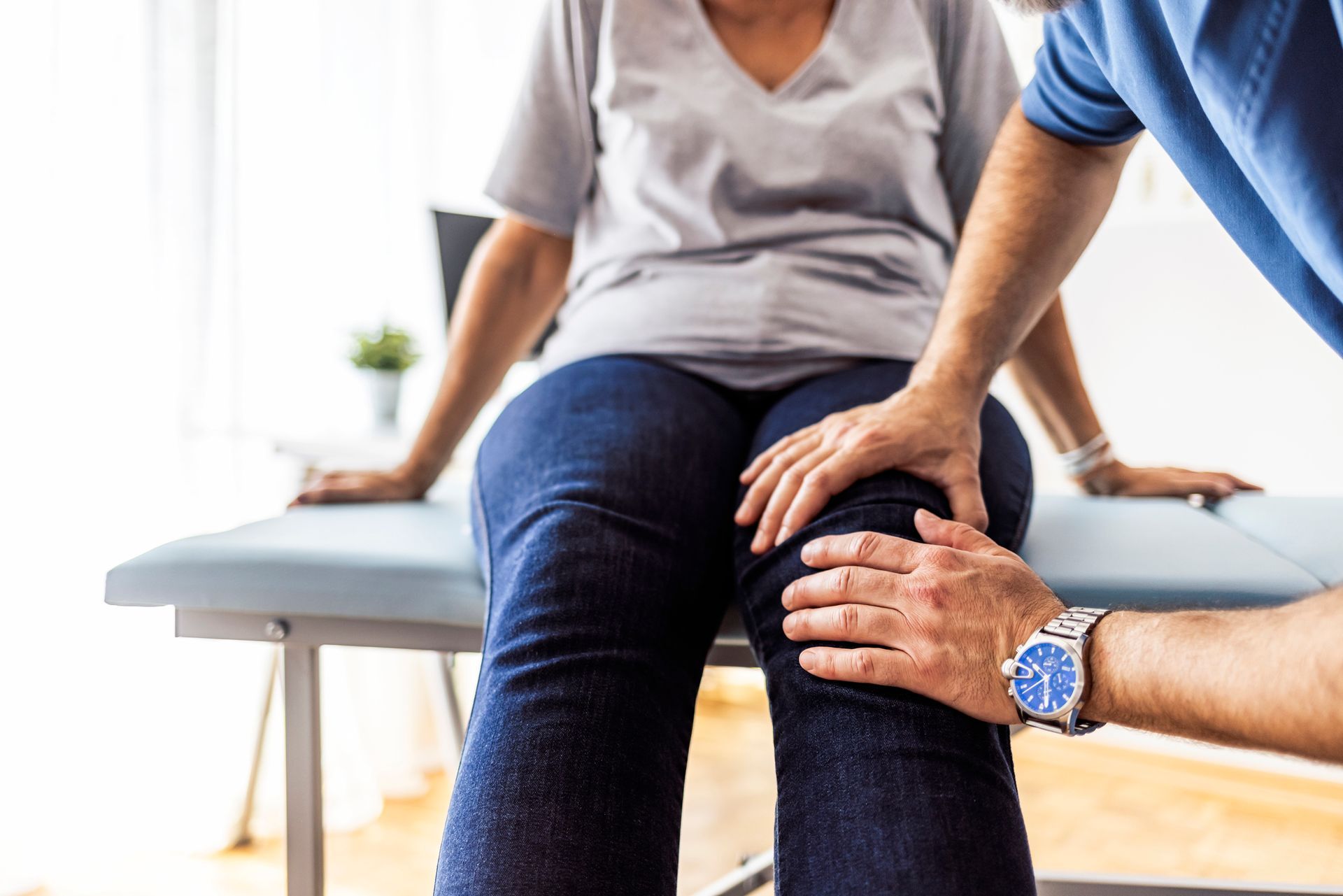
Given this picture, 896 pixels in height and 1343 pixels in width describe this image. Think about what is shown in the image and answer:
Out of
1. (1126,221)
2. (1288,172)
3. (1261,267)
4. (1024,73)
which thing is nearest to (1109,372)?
(1126,221)

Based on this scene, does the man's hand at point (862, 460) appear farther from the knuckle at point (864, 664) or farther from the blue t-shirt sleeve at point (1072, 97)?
the blue t-shirt sleeve at point (1072, 97)

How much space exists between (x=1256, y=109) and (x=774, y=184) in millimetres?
413

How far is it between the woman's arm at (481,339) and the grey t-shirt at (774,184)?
129 millimetres

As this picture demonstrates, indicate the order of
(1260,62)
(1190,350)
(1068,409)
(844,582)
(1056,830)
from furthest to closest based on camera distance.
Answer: (1190,350) → (1056,830) → (1068,409) → (844,582) → (1260,62)

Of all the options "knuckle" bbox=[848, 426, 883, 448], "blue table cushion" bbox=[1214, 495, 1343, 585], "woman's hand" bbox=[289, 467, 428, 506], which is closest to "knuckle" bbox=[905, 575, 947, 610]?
"knuckle" bbox=[848, 426, 883, 448]

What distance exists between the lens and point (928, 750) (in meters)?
0.46

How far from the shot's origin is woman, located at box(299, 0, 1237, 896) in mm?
459

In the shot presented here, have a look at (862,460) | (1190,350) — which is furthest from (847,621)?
(1190,350)

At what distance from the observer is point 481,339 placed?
3.23 ft

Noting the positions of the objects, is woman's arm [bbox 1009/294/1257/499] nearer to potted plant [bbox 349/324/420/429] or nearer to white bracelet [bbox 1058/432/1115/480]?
white bracelet [bbox 1058/432/1115/480]

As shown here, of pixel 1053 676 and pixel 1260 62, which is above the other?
pixel 1260 62

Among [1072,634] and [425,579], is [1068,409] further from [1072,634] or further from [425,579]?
Answer: [425,579]

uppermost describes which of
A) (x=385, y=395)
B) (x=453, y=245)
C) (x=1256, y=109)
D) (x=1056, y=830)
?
(x=1256, y=109)

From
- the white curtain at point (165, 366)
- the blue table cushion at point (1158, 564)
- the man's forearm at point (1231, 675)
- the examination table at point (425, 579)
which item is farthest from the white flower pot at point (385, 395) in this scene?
the man's forearm at point (1231, 675)
